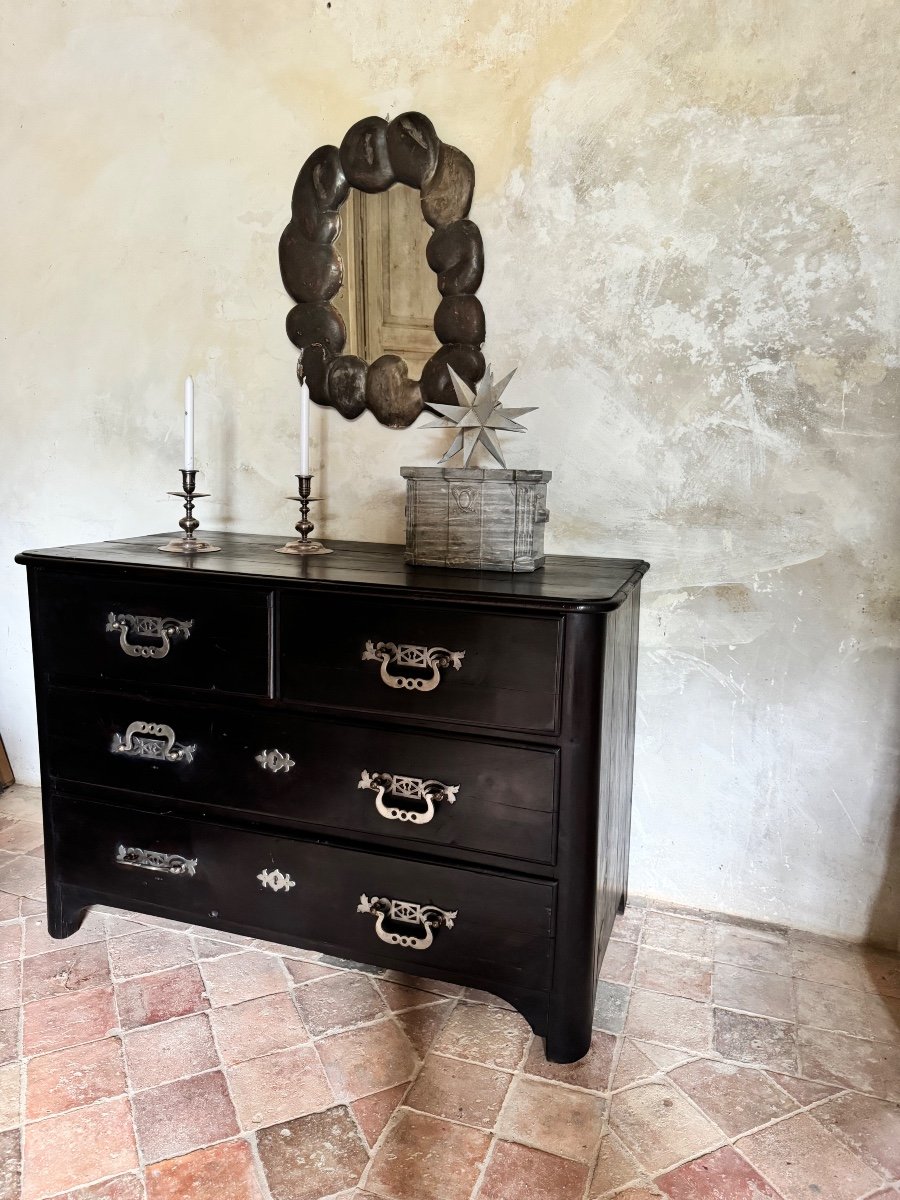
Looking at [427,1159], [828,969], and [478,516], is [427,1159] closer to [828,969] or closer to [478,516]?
[828,969]

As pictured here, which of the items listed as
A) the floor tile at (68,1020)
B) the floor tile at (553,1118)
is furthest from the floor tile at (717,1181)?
the floor tile at (68,1020)

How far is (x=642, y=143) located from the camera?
6.86 ft

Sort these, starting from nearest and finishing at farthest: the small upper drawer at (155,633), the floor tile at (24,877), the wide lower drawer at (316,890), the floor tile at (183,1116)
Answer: the floor tile at (183,1116) < the wide lower drawer at (316,890) < the small upper drawer at (155,633) < the floor tile at (24,877)

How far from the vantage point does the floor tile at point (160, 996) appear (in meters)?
1.86

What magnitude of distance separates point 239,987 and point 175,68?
8.16 feet

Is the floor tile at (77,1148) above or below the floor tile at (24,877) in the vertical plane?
Result: below

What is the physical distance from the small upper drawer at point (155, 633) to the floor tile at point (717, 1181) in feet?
3.86

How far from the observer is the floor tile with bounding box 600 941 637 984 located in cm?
203

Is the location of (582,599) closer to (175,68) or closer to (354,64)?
(354,64)

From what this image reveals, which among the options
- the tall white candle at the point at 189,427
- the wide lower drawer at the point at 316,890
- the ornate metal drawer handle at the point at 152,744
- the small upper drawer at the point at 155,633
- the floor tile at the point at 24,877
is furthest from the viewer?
the floor tile at the point at 24,877

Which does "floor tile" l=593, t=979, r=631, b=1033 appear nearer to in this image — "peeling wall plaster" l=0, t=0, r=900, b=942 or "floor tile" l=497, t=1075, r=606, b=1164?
"floor tile" l=497, t=1075, r=606, b=1164

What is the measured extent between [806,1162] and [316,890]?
1.05 meters

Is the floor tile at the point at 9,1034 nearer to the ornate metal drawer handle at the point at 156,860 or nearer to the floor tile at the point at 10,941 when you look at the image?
the floor tile at the point at 10,941

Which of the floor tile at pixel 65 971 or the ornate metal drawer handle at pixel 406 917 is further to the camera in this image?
the floor tile at pixel 65 971
